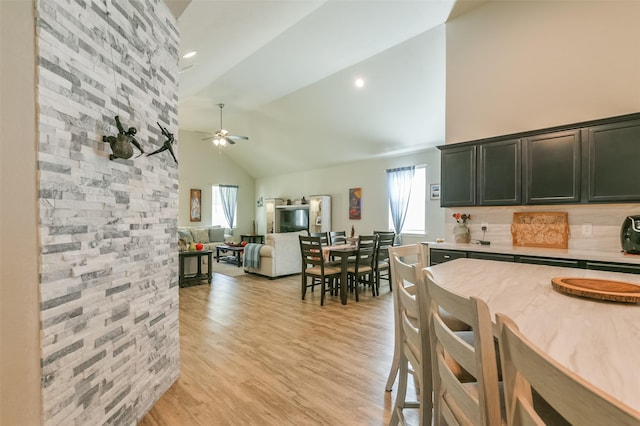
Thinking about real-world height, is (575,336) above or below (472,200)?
below

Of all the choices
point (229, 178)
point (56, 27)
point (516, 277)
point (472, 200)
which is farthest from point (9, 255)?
point (229, 178)

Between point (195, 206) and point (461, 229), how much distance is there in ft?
27.5

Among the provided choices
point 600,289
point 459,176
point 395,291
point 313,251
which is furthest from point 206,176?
point 600,289

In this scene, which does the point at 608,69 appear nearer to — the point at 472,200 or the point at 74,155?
the point at 472,200

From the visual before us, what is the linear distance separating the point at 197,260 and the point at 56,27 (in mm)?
5014

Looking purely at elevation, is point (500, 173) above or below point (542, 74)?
below

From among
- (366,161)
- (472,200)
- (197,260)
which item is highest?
(366,161)

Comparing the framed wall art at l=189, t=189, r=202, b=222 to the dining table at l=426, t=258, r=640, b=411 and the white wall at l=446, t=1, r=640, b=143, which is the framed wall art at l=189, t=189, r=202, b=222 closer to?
the white wall at l=446, t=1, r=640, b=143

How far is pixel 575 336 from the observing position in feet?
2.86

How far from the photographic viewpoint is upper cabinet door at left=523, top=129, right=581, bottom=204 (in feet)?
9.66

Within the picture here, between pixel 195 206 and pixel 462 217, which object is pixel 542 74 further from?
pixel 195 206

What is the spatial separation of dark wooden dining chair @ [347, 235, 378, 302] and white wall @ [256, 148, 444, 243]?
7.52 feet

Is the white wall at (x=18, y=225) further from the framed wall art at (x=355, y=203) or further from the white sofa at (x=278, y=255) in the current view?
the framed wall art at (x=355, y=203)

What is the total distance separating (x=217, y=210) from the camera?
412 inches
